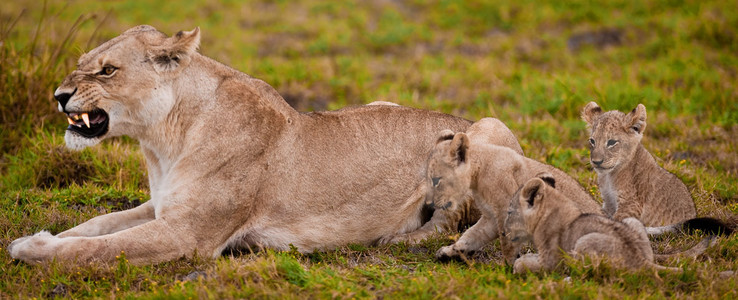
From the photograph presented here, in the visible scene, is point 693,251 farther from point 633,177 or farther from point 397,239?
point 397,239

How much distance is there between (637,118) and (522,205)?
1890 mm

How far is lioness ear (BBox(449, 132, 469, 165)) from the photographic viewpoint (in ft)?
17.3

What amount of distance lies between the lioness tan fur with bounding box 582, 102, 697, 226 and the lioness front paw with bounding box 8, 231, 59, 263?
163 inches

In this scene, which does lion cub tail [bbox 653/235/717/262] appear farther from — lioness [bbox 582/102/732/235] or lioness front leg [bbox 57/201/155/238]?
lioness front leg [bbox 57/201/155/238]

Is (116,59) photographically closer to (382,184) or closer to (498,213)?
(382,184)

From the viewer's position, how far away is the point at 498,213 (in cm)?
543

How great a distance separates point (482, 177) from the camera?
17.9ft

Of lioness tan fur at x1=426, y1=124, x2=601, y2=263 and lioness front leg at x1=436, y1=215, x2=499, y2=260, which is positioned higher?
lioness tan fur at x1=426, y1=124, x2=601, y2=263

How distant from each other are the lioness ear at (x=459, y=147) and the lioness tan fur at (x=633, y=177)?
1624 millimetres

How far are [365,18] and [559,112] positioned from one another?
5777 mm

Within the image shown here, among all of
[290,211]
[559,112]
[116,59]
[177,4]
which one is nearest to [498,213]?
[290,211]

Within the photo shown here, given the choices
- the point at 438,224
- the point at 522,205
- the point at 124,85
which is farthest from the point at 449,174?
the point at 124,85

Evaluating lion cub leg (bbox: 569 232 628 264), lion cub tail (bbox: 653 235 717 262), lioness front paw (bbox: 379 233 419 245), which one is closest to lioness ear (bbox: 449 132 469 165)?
lion cub leg (bbox: 569 232 628 264)

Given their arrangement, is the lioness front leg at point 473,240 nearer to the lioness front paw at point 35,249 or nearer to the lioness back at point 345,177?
the lioness back at point 345,177
